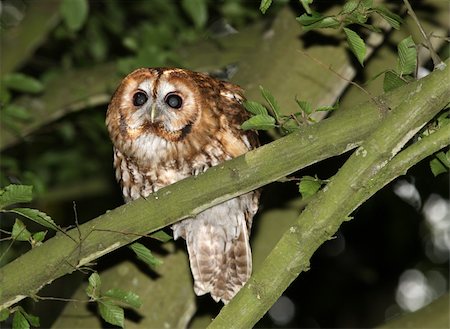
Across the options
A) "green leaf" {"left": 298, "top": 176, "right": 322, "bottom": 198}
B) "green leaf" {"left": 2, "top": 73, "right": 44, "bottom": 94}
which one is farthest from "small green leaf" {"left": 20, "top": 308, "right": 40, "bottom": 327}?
"green leaf" {"left": 2, "top": 73, "right": 44, "bottom": 94}

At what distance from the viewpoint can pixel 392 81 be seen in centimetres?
224

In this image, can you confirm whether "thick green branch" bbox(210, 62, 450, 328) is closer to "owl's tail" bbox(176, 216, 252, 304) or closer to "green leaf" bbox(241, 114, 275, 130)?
"green leaf" bbox(241, 114, 275, 130)

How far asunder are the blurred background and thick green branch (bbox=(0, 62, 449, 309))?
64cm

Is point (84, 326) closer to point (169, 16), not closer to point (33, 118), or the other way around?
point (33, 118)

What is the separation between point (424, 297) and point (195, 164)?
117 inches

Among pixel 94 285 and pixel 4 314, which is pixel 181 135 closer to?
pixel 94 285

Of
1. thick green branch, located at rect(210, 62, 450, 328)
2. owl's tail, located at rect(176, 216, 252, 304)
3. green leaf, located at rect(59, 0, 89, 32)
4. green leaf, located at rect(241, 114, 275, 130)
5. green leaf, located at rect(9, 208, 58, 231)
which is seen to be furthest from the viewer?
green leaf, located at rect(59, 0, 89, 32)

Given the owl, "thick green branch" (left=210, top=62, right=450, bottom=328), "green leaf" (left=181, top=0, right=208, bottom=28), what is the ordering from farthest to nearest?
"green leaf" (left=181, top=0, right=208, bottom=28) < the owl < "thick green branch" (left=210, top=62, right=450, bottom=328)

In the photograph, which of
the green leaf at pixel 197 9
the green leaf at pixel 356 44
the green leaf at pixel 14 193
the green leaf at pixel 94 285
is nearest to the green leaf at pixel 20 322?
the green leaf at pixel 94 285

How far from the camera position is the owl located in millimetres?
2836

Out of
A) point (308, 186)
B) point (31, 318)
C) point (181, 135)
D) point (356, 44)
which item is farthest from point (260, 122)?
point (31, 318)

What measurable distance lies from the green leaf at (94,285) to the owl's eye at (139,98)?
757 mm

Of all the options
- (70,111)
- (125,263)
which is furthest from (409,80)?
(70,111)

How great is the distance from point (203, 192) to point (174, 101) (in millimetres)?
692
